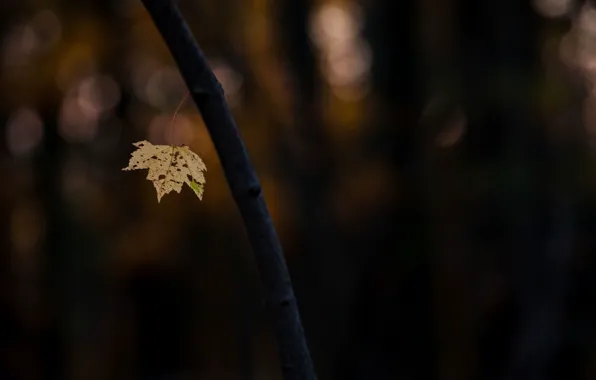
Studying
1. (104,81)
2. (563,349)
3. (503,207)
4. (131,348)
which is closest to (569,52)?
(503,207)

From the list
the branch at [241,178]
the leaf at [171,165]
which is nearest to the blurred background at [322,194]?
the leaf at [171,165]

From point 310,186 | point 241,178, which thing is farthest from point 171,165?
point 310,186

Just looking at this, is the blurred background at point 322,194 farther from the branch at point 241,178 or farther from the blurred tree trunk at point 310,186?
the branch at point 241,178

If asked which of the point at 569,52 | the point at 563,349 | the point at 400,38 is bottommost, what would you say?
the point at 563,349

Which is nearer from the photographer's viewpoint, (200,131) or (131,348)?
(200,131)

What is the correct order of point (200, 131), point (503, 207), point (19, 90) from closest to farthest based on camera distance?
1. point (200, 131)
2. point (503, 207)
3. point (19, 90)

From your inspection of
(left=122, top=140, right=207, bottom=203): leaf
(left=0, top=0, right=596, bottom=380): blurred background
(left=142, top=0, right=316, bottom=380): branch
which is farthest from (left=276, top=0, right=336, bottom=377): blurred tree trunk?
(left=142, top=0, right=316, bottom=380): branch

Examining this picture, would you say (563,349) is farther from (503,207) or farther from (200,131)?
(200,131)
